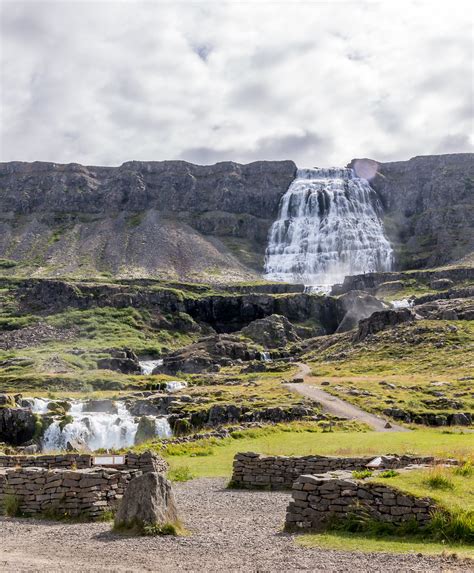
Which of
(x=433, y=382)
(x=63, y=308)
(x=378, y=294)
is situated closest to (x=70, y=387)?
(x=433, y=382)

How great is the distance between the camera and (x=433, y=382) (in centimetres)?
6638

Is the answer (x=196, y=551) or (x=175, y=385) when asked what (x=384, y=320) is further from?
(x=196, y=551)

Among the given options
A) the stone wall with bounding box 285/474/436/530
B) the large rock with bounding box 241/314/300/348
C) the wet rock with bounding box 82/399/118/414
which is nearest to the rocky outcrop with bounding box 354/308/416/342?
the large rock with bounding box 241/314/300/348

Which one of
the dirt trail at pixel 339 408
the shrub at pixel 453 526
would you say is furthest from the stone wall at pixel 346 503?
the dirt trail at pixel 339 408

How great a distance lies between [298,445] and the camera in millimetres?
33594

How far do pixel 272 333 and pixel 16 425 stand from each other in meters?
73.7

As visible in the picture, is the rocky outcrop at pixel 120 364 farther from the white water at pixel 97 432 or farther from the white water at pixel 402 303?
the white water at pixel 402 303

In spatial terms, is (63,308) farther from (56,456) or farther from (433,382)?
(56,456)

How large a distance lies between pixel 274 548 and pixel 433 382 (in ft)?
180

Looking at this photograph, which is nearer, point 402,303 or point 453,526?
point 453,526

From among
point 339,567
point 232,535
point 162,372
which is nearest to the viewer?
point 339,567

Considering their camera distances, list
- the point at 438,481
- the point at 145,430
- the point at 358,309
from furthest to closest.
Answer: the point at 358,309 < the point at 145,430 < the point at 438,481

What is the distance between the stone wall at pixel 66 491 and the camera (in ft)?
61.1

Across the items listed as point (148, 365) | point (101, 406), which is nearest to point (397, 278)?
point (148, 365)
